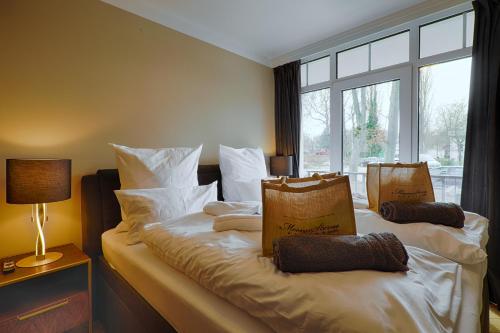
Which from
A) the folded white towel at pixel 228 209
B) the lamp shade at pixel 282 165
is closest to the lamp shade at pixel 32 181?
the folded white towel at pixel 228 209

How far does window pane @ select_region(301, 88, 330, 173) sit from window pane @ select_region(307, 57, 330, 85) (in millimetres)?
149

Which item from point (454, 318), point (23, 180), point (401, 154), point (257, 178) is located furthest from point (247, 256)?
point (401, 154)

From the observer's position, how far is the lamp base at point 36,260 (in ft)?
4.63

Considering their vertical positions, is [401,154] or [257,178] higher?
[401,154]

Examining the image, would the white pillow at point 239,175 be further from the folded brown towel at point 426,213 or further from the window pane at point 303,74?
the window pane at point 303,74

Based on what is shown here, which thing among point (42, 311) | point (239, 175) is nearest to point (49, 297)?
point (42, 311)

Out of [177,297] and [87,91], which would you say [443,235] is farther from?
[87,91]

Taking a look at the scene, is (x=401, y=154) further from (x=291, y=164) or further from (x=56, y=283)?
(x=56, y=283)

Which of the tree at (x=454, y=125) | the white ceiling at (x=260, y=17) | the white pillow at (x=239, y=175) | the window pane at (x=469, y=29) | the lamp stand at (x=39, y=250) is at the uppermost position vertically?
the white ceiling at (x=260, y=17)

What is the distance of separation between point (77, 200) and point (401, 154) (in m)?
3.01

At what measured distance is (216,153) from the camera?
278 centimetres

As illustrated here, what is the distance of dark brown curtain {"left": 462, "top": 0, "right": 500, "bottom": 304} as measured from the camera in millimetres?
1924

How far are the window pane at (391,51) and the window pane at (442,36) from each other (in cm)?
14

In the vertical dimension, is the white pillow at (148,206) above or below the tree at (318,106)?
below
